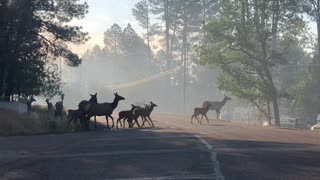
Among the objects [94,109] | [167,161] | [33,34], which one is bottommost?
[167,161]

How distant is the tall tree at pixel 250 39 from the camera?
5959 centimetres

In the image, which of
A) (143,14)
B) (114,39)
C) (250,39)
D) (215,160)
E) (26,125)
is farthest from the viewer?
(114,39)

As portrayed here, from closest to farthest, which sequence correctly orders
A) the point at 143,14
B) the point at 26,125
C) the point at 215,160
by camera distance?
the point at 215,160, the point at 26,125, the point at 143,14

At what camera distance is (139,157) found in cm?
1758

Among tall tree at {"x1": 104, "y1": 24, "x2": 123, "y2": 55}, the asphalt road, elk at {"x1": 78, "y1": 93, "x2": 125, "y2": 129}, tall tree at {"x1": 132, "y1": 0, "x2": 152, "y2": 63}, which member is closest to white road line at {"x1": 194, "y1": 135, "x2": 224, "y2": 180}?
the asphalt road

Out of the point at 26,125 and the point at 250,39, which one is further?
the point at 250,39

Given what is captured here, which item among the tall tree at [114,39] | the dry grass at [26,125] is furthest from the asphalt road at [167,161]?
the tall tree at [114,39]

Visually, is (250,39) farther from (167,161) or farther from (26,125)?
(167,161)

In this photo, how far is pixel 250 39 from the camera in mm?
60438

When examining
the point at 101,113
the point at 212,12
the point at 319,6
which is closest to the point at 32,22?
the point at 101,113

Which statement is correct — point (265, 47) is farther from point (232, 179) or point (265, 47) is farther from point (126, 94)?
point (126, 94)

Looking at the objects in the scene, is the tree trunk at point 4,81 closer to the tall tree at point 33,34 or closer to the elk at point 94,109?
the tall tree at point 33,34

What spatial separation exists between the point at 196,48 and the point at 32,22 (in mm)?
20334

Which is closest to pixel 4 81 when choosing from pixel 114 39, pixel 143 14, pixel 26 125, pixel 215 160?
pixel 26 125
